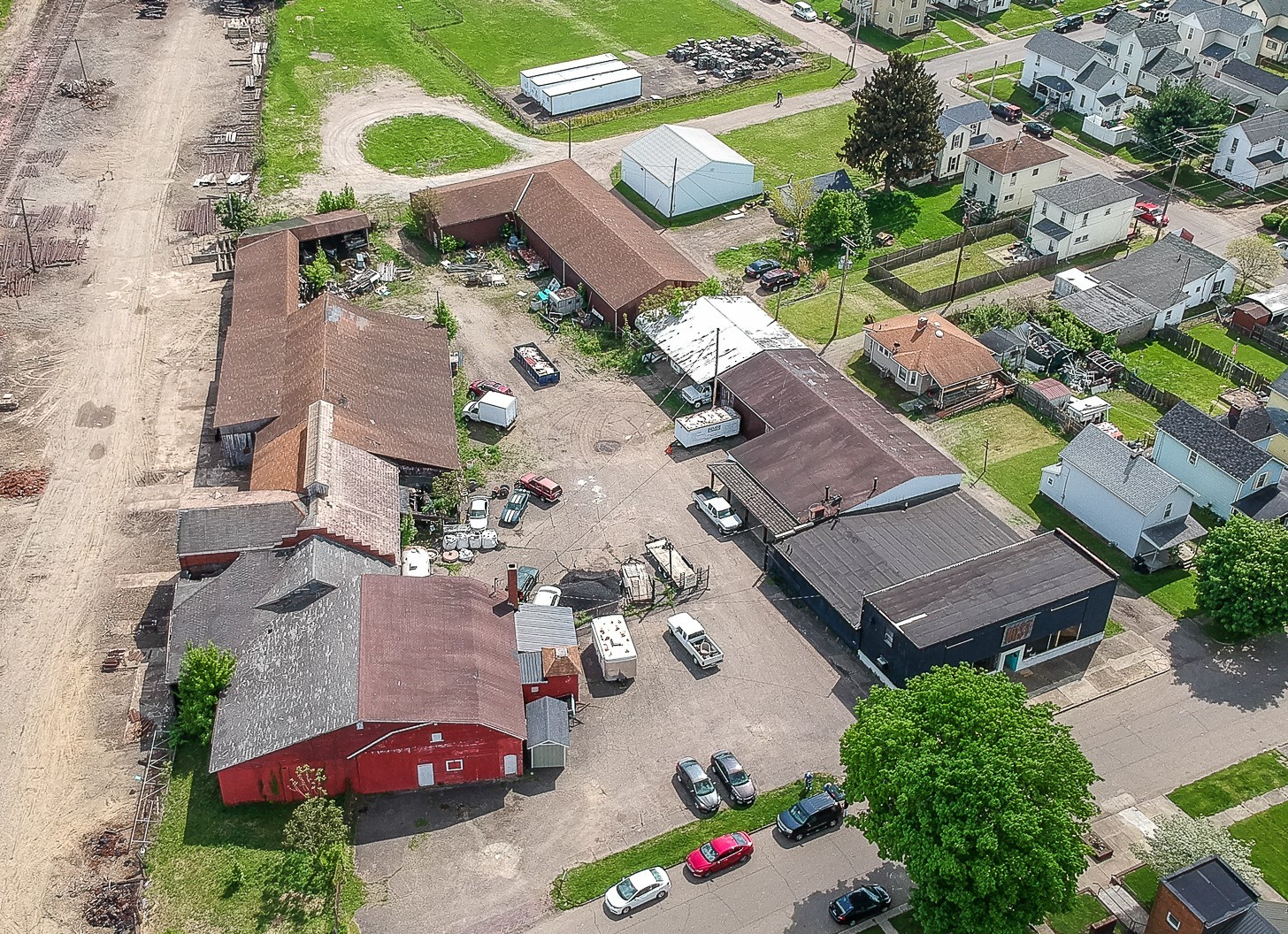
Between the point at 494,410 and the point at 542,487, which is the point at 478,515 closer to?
the point at 542,487

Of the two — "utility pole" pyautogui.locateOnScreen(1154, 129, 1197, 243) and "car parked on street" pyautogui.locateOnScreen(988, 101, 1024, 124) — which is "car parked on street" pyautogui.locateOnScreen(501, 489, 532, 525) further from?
"car parked on street" pyautogui.locateOnScreen(988, 101, 1024, 124)

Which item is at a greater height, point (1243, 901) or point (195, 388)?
point (1243, 901)

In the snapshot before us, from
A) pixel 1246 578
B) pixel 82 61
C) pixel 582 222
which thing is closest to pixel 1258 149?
pixel 582 222

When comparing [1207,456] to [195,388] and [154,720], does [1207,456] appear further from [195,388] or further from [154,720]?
[195,388]

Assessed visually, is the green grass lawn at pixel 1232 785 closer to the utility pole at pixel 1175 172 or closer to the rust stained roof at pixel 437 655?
the rust stained roof at pixel 437 655

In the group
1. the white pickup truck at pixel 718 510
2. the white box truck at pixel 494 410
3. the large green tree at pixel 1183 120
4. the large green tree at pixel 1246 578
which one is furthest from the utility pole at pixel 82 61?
the large green tree at pixel 1246 578

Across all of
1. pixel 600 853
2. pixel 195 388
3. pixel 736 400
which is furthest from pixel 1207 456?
pixel 195 388
